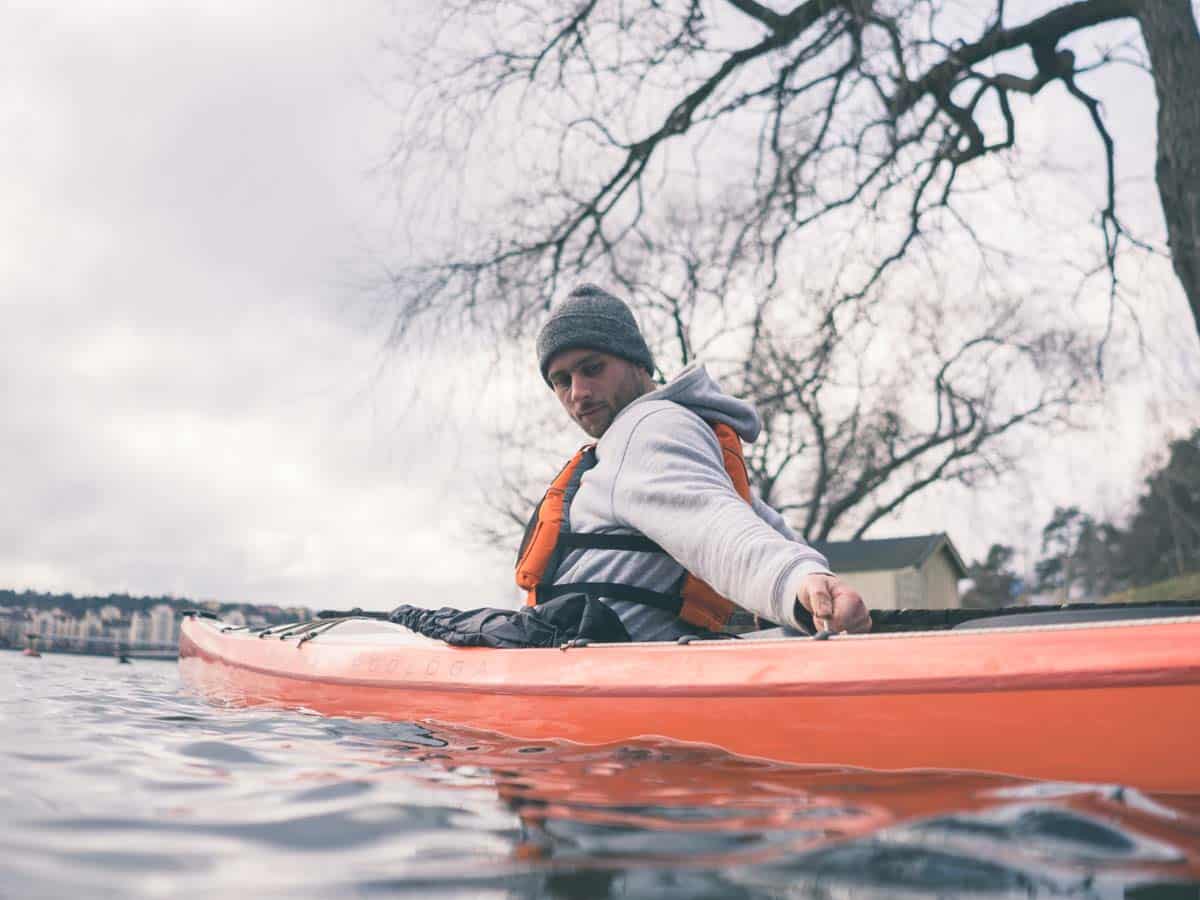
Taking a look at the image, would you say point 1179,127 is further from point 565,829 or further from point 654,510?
point 565,829

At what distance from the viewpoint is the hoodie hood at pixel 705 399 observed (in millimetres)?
2865

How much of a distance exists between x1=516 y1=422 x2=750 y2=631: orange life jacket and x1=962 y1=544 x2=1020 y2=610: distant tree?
140 feet

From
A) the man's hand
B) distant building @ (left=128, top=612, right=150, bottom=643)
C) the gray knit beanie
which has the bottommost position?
distant building @ (left=128, top=612, right=150, bottom=643)

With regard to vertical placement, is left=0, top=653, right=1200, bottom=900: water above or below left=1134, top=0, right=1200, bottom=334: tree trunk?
below

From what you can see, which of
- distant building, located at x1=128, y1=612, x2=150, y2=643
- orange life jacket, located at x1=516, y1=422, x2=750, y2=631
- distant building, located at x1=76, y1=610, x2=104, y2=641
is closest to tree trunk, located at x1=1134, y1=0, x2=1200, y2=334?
orange life jacket, located at x1=516, y1=422, x2=750, y2=631

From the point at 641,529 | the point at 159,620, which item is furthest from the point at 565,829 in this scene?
the point at 159,620

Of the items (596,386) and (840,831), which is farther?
(596,386)

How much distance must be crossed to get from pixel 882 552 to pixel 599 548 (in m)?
20.3

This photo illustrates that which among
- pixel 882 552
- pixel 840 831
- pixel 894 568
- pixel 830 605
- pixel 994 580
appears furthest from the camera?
pixel 994 580

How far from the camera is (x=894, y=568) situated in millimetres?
21047

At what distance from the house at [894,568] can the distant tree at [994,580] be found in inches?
829

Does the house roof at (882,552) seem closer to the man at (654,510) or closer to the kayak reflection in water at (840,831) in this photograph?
the man at (654,510)

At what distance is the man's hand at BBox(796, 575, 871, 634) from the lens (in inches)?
82.4

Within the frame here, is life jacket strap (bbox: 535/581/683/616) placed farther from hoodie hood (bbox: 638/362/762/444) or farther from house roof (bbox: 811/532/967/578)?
house roof (bbox: 811/532/967/578)
